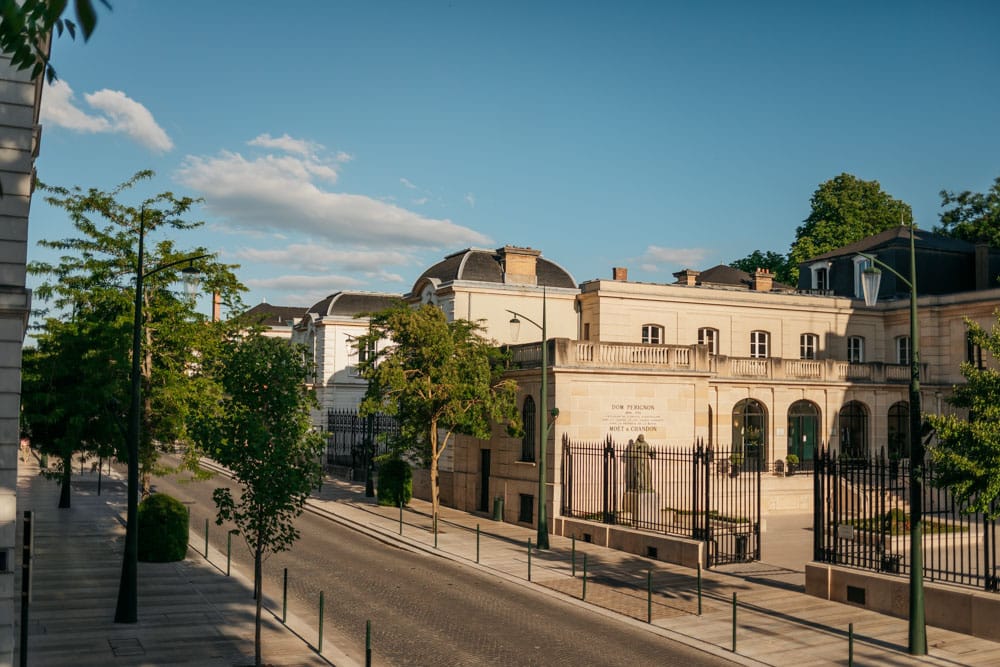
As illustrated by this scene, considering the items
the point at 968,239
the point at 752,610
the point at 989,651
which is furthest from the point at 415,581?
the point at 968,239

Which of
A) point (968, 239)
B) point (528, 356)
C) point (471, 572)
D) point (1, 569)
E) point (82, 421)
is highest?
point (968, 239)

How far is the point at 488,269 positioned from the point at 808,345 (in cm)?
1979

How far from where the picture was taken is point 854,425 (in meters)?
48.4

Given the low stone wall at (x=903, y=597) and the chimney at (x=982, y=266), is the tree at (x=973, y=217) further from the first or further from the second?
the low stone wall at (x=903, y=597)

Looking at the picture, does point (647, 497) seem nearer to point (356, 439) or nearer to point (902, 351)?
point (356, 439)

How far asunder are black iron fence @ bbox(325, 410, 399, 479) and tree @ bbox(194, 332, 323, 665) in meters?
26.3

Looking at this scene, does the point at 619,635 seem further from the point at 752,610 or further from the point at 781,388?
the point at 781,388

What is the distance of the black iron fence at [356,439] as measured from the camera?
47625 mm

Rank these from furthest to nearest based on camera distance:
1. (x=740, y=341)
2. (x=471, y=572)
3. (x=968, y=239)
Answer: (x=968, y=239)
(x=740, y=341)
(x=471, y=572)

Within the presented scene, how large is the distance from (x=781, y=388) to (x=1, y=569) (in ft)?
128

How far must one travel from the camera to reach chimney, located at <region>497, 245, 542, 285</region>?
45281 mm

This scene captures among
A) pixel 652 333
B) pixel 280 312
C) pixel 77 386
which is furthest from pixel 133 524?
pixel 280 312

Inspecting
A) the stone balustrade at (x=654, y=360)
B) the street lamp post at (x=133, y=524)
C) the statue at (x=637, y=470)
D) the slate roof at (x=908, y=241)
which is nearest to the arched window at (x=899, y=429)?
the stone balustrade at (x=654, y=360)

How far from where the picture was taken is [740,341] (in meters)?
50.0
